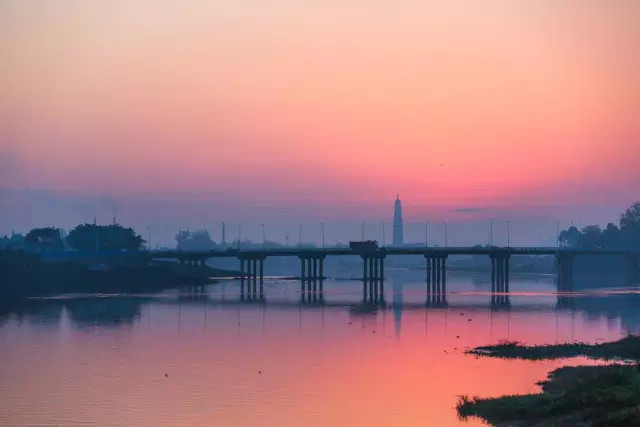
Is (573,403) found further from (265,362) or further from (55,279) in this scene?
(55,279)

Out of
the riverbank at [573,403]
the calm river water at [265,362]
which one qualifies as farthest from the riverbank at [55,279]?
the riverbank at [573,403]

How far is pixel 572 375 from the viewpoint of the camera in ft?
177

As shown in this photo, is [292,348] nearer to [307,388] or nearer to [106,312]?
[307,388]

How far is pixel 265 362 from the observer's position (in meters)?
66.5

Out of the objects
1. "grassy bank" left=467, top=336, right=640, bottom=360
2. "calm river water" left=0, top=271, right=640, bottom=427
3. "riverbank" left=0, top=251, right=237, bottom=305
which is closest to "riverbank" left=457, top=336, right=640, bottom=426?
"calm river water" left=0, top=271, right=640, bottom=427

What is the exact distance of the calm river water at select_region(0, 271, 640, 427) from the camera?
47906 millimetres

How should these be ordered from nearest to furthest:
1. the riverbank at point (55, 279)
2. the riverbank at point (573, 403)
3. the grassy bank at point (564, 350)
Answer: the riverbank at point (573, 403) < the grassy bank at point (564, 350) < the riverbank at point (55, 279)

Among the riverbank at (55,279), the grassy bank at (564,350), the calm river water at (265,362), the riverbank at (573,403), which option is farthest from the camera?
the riverbank at (55,279)

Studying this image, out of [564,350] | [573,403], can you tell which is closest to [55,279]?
[564,350]

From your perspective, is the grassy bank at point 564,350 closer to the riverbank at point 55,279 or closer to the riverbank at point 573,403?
the riverbank at point 573,403

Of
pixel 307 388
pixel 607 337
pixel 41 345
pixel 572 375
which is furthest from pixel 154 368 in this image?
pixel 607 337

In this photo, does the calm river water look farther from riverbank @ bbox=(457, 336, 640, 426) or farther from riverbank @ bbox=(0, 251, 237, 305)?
riverbank @ bbox=(0, 251, 237, 305)

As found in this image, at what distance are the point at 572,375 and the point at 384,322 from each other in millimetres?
47071

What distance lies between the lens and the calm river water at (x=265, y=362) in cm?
4791
